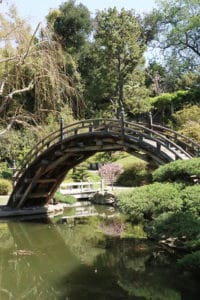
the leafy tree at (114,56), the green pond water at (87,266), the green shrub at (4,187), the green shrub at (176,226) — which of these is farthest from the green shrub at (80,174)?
the green shrub at (176,226)

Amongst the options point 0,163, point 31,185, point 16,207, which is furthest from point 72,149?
point 0,163

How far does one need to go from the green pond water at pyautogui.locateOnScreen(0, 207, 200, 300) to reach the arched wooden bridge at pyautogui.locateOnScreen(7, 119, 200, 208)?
2.67 m

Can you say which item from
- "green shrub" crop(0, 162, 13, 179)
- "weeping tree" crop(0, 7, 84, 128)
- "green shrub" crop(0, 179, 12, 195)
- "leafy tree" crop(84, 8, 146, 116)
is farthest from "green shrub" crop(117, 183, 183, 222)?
"leafy tree" crop(84, 8, 146, 116)

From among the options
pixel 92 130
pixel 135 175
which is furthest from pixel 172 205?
pixel 135 175

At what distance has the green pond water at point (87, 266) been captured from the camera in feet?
29.1

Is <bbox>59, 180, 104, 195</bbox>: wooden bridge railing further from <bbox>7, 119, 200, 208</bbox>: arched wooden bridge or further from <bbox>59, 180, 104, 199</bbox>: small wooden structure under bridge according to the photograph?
<bbox>7, 119, 200, 208</bbox>: arched wooden bridge

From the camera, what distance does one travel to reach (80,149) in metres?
16.5

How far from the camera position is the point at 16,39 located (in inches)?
454

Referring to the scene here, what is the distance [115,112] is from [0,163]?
866cm

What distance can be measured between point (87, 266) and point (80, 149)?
6.31 meters

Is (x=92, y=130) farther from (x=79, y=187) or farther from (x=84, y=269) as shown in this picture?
(x=79, y=187)

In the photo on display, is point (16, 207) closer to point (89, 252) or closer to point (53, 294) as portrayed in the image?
point (89, 252)

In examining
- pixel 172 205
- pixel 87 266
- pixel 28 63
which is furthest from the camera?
pixel 28 63

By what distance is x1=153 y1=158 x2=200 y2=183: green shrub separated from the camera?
9.98 metres
